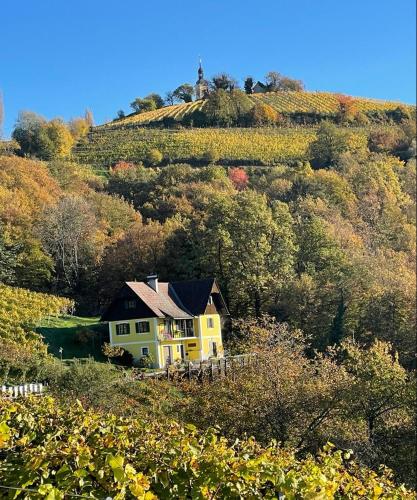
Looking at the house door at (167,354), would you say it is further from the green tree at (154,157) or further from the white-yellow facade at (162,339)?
the green tree at (154,157)

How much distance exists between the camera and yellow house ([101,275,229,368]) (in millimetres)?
31094

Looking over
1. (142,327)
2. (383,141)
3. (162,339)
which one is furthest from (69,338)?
(383,141)

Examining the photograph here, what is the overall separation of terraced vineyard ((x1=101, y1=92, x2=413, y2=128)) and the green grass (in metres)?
45.9

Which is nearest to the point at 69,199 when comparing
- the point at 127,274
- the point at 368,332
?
the point at 127,274

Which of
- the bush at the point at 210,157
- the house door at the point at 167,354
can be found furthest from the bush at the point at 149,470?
the bush at the point at 210,157

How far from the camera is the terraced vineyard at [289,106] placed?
75875mm

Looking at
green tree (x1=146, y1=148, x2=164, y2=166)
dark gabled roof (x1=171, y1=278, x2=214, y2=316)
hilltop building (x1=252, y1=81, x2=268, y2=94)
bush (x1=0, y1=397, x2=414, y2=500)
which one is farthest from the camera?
hilltop building (x1=252, y1=81, x2=268, y2=94)

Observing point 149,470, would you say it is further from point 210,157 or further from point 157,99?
point 157,99

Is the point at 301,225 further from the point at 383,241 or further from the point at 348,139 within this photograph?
the point at 348,139

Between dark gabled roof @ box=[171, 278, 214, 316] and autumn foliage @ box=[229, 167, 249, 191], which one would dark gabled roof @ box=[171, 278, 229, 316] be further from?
autumn foliage @ box=[229, 167, 249, 191]

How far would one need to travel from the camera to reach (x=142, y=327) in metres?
31.2

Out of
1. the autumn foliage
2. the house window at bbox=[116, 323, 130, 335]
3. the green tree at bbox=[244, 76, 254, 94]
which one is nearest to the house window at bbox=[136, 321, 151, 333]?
the house window at bbox=[116, 323, 130, 335]

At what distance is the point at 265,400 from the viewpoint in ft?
51.1

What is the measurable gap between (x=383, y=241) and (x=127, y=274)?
23506 millimetres
